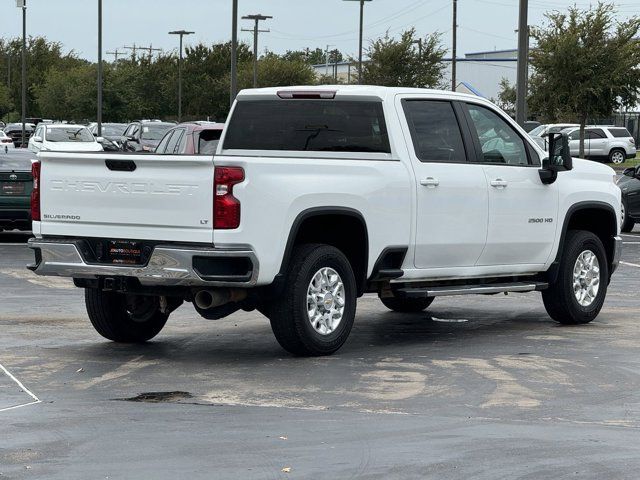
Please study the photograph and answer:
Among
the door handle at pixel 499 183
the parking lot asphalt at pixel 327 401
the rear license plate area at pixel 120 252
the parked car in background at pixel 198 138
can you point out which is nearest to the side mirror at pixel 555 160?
the door handle at pixel 499 183

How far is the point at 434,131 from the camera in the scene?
1132cm

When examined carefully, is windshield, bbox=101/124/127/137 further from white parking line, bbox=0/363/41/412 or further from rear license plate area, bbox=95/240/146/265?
white parking line, bbox=0/363/41/412

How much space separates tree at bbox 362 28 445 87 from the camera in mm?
70875

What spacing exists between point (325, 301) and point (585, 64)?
42.7 m

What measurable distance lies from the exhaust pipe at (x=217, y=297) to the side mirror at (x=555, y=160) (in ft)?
10.9

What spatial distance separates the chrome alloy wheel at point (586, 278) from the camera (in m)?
12.6

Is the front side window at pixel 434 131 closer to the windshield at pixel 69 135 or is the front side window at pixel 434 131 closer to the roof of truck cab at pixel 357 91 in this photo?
the roof of truck cab at pixel 357 91

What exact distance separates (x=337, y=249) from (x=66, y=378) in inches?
89.4

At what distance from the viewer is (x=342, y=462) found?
6.84 meters

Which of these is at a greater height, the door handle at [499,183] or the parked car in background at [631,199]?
the door handle at [499,183]

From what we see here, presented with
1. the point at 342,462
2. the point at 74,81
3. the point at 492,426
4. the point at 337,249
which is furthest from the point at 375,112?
the point at 74,81

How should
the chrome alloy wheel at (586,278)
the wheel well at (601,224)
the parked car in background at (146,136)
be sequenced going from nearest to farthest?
the chrome alloy wheel at (586,278) < the wheel well at (601,224) < the parked car in background at (146,136)

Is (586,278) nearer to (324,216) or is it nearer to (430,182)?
(430,182)

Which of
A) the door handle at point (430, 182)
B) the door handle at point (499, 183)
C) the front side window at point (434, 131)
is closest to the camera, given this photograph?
the door handle at point (430, 182)
